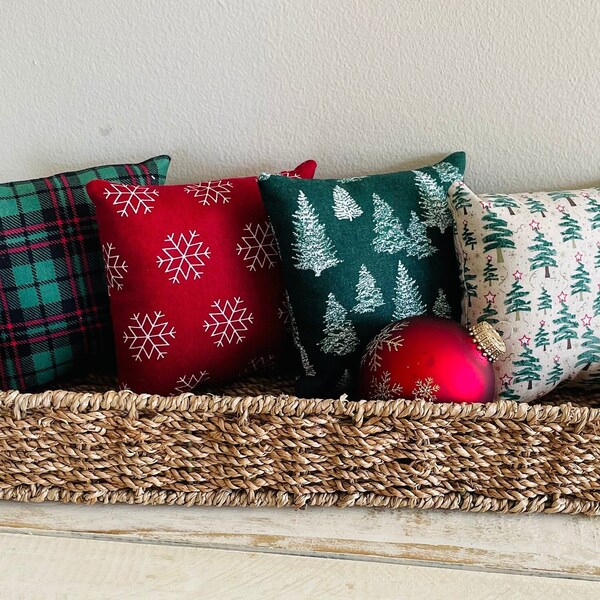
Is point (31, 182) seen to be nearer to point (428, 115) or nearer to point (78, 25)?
point (78, 25)

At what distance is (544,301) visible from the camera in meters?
1.07

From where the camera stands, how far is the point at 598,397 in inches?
46.5

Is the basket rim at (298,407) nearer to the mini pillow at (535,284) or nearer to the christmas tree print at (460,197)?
the mini pillow at (535,284)

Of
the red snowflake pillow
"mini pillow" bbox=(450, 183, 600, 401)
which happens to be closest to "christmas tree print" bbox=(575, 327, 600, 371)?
"mini pillow" bbox=(450, 183, 600, 401)

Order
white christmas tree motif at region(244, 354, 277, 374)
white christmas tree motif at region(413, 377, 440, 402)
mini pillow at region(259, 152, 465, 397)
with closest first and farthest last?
white christmas tree motif at region(413, 377, 440, 402) → mini pillow at region(259, 152, 465, 397) → white christmas tree motif at region(244, 354, 277, 374)

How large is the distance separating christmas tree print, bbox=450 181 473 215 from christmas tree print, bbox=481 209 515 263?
0.13ft

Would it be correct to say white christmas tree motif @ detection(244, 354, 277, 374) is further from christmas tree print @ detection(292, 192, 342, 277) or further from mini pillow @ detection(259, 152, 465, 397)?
christmas tree print @ detection(292, 192, 342, 277)

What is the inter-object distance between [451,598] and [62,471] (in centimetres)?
59

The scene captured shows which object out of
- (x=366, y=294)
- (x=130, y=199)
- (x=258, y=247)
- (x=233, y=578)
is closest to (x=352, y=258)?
(x=366, y=294)

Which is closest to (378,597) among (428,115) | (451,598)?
(451,598)

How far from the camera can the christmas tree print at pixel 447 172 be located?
1.19 meters

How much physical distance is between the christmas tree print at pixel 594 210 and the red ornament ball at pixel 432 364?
0.26m

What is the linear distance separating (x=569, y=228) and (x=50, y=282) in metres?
0.86

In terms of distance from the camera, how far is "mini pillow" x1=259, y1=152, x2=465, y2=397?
109 cm
